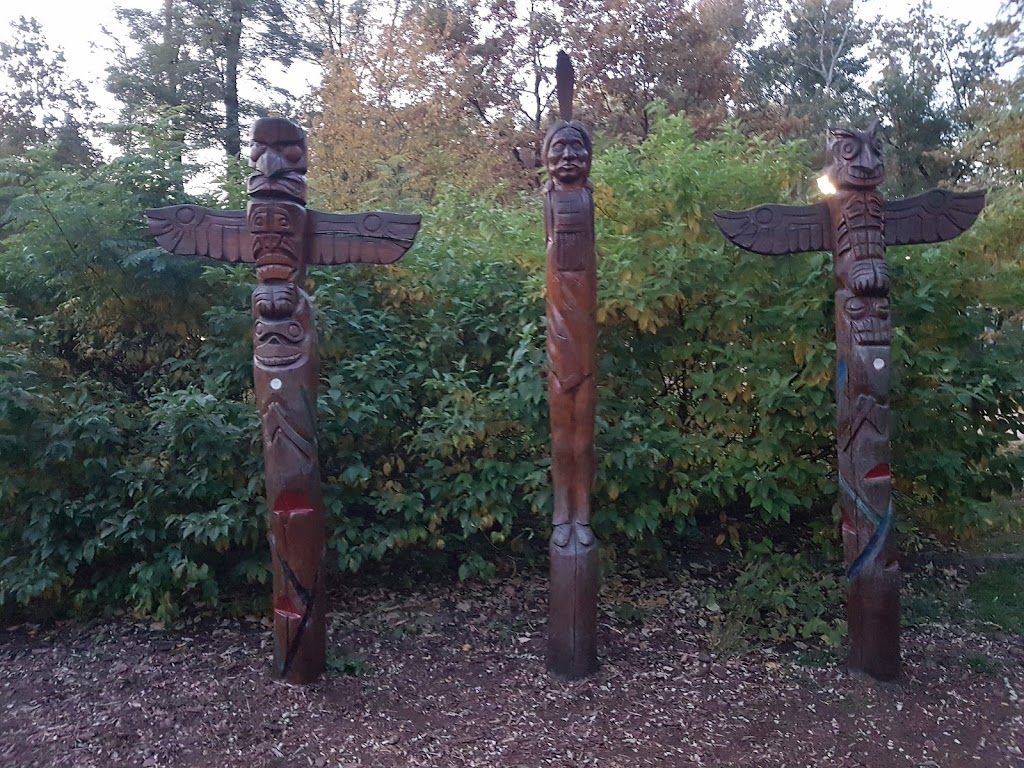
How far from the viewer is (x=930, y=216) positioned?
12.6 feet

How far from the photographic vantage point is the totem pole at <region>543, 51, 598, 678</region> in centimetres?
358

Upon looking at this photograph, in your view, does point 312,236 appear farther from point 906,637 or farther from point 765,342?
point 906,637

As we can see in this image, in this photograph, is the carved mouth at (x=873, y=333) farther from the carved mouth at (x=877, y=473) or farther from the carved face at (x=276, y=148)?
the carved face at (x=276, y=148)

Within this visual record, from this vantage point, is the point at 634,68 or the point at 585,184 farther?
the point at 634,68

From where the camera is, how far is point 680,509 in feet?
14.9

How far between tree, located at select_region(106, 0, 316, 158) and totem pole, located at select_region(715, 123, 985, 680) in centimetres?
1255

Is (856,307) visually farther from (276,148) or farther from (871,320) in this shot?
(276,148)

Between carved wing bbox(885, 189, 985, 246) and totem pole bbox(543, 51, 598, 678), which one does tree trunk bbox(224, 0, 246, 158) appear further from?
carved wing bbox(885, 189, 985, 246)

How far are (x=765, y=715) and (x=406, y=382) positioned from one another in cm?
262

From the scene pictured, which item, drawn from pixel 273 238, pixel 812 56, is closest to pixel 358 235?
pixel 273 238

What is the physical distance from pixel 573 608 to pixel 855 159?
253 cm

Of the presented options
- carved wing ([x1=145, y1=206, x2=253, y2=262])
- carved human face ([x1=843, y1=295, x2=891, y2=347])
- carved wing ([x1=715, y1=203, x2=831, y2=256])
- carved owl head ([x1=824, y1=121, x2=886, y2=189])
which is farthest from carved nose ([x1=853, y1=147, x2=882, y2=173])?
carved wing ([x1=145, y1=206, x2=253, y2=262])

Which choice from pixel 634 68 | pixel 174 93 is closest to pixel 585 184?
pixel 634 68

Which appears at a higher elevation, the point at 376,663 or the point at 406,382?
the point at 406,382
